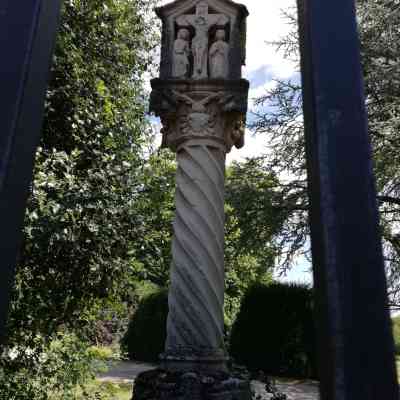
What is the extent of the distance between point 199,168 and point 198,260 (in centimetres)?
89

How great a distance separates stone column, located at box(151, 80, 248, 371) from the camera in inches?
133

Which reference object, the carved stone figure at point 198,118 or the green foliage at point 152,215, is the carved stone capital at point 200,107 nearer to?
the carved stone figure at point 198,118

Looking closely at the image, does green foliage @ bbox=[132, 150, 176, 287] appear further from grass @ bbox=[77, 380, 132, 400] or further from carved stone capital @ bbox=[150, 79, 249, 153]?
carved stone capital @ bbox=[150, 79, 249, 153]

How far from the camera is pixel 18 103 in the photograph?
1.29m

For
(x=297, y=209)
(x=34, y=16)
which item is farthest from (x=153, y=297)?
(x=34, y=16)

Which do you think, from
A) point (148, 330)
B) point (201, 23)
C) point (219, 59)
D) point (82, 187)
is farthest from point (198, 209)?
point (148, 330)

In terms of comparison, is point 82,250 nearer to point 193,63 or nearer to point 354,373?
point 193,63

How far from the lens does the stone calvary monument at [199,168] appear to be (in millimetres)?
3199

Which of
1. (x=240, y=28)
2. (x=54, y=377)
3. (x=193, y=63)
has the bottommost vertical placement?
(x=54, y=377)

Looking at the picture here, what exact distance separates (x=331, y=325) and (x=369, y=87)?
8710mm

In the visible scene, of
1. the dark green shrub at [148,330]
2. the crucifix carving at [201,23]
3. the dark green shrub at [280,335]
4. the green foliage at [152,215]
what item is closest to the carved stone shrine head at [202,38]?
the crucifix carving at [201,23]

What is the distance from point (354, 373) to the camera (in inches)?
44.4

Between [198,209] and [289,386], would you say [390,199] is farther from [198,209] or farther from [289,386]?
[198,209]

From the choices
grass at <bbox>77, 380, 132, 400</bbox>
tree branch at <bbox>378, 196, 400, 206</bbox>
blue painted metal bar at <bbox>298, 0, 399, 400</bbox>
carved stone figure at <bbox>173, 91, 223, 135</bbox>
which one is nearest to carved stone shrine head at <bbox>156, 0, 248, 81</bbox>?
carved stone figure at <bbox>173, 91, 223, 135</bbox>
